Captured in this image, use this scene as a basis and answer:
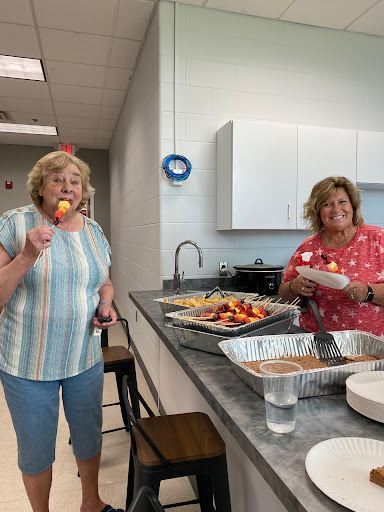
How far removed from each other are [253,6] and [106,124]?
3.41 metres

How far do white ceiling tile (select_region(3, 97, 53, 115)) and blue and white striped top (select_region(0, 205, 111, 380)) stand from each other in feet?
12.8

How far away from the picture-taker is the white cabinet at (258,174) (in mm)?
2703

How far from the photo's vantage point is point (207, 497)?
1473mm

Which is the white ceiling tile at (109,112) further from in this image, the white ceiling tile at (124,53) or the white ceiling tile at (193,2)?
the white ceiling tile at (193,2)

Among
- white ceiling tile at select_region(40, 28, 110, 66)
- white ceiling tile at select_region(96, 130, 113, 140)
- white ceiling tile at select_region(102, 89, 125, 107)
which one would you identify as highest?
white ceiling tile at select_region(102, 89, 125, 107)

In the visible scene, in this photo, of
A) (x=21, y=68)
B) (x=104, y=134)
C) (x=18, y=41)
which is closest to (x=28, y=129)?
(x=104, y=134)

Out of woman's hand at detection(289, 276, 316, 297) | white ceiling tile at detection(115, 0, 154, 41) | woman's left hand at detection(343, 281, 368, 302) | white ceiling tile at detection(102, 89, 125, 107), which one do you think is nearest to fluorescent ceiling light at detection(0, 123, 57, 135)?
white ceiling tile at detection(102, 89, 125, 107)

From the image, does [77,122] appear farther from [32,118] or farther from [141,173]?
[141,173]

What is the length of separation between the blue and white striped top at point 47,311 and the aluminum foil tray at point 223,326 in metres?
0.39

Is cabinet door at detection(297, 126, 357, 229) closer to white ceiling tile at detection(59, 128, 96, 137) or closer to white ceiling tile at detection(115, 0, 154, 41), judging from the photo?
white ceiling tile at detection(115, 0, 154, 41)

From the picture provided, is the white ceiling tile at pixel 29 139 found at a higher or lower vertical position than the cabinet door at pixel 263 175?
higher

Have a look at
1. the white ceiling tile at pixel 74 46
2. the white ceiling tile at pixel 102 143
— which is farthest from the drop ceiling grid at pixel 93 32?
the white ceiling tile at pixel 102 143

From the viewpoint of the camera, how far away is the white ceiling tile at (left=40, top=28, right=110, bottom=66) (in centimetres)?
321

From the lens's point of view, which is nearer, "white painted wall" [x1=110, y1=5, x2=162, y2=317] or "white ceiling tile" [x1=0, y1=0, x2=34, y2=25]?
"white ceiling tile" [x1=0, y1=0, x2=34, y2=25]
